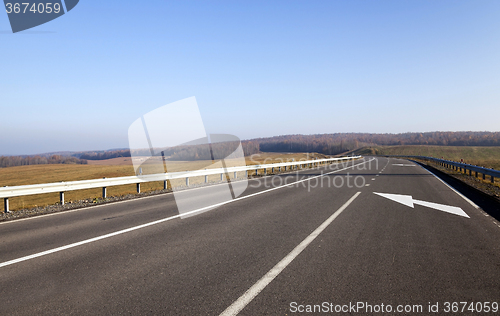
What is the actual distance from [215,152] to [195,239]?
34.3 ft

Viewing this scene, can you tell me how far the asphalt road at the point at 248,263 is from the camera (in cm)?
331

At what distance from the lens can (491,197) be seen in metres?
10.9

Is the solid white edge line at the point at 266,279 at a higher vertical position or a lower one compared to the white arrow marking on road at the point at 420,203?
higher

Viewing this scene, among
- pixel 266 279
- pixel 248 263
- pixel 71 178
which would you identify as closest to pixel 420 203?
pixel 248 263

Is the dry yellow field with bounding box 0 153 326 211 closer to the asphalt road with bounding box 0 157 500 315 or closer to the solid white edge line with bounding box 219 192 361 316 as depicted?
the asphalt road with bounding box 0 157 500 315

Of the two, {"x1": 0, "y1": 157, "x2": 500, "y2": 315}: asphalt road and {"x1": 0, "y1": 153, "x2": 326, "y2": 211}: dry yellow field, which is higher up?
{"x1": 0, "y1": 157, "x2": 500, "y2": 315}: asphalt road

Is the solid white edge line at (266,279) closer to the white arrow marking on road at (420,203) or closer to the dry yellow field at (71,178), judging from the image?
the white arrow marking on road at (420,203)

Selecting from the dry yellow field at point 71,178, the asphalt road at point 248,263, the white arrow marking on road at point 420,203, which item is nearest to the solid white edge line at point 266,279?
the asphalt road at point 248,263

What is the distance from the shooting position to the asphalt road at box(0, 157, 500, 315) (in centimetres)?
331

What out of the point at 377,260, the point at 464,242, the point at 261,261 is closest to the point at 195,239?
the point at 261,261

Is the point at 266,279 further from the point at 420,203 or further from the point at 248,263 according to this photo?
the point at 420,203

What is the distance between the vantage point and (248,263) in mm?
4430

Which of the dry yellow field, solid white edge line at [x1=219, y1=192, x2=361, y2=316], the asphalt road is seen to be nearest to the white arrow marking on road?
the asphalt road

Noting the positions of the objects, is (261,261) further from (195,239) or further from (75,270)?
(75,270)
